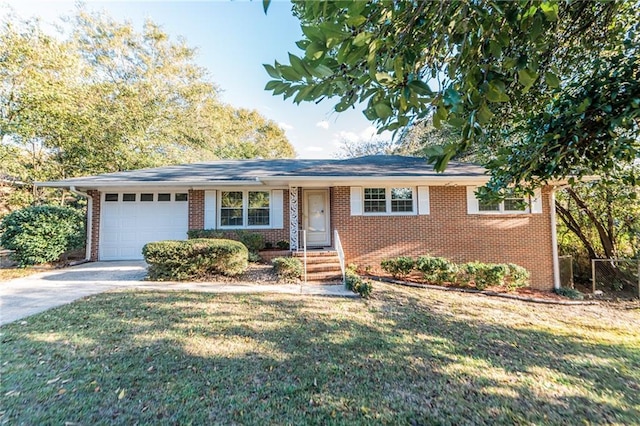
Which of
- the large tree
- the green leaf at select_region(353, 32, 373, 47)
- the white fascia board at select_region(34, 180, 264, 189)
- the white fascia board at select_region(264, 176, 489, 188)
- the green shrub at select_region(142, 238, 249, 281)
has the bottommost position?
the green shrub at select_region(142, 238, 249, 281)

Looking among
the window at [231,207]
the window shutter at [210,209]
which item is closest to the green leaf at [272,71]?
the window at [231,207]

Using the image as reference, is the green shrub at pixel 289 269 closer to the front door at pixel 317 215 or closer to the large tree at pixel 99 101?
the front door at pixel 317 215

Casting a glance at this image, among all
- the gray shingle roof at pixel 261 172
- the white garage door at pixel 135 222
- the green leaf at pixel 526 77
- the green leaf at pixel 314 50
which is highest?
the gray shingle roof at pixel 261 172

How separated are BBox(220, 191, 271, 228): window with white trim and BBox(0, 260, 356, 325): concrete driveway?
3.17 m

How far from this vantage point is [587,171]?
2.93m

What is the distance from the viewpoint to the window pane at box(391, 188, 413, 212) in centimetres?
874

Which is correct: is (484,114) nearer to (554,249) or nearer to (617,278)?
(554,249)

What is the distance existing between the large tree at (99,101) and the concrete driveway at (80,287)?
8.67 m

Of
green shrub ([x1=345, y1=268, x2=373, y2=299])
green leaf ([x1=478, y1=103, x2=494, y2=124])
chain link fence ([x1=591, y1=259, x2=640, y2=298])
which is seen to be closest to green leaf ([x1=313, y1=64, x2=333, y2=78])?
green leaf ([x1=478, y1=103, x2=494, y2=124])

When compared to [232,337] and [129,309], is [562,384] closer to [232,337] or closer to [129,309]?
[232,337]

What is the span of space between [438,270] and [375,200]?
2.88m

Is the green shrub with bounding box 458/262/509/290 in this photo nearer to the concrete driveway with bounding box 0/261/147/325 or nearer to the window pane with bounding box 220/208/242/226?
the window pane with bounding box 220/208/242/226

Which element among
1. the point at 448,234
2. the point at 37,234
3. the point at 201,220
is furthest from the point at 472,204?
the point at 37,234

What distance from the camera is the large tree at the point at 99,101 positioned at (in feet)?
38.0
